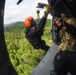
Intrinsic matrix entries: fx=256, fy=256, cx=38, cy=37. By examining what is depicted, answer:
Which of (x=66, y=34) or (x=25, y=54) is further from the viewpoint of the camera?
(x=25, y=54)

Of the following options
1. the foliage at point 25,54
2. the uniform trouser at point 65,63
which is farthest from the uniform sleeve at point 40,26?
the uniform trouser at point 65,63

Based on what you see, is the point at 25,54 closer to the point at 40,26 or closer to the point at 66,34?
the point at 40,26

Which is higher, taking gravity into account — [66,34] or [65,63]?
[66,34]

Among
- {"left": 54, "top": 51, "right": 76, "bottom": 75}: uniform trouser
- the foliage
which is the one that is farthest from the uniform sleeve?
{"left": 54, "top": 51, "right": 76, "bottom": 75}: uniform trouser

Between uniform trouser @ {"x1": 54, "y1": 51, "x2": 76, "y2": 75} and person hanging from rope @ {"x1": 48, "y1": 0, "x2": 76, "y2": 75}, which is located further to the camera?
uniform trouser @ {"x1": 54, "y1": 51, "x2": 76, "y2": 75}

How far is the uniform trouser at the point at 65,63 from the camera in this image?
3.09 m

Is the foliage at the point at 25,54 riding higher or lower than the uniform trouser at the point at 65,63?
lower

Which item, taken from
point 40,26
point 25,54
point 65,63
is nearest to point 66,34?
point 65,63

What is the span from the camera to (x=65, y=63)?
10.4 ft

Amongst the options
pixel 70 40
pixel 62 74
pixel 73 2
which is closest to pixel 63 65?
pixel 62 74

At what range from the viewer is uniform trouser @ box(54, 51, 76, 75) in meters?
3.09

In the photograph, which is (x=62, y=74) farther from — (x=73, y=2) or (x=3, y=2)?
(x=3, y=2)

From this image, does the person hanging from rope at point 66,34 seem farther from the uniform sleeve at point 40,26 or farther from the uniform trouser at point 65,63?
A: the uniform sleeve at point 40,26

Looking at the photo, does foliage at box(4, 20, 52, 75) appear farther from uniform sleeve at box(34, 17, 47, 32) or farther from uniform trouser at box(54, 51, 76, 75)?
uniform trouser at box(54, 51, 76, 75)
